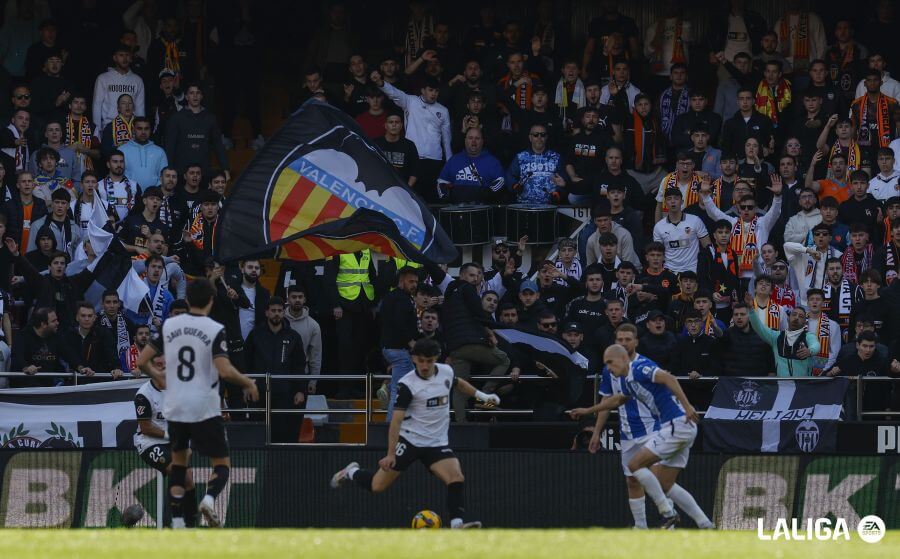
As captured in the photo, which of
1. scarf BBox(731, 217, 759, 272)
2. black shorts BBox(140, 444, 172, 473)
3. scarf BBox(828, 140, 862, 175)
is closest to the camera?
black shorts BBox(140, 444, 172, 473)

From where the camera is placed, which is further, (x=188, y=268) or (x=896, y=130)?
(x=896, y=130)

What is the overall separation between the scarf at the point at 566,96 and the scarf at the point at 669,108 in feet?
3.65

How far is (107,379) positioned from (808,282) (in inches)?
327

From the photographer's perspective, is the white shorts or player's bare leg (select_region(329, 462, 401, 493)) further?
player's bare leg (select_region(329, 462, 401, 493))

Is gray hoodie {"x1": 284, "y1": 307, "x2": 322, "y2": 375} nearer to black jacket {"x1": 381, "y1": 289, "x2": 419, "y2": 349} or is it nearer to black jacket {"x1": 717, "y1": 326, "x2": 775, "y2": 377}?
black jacket {"x1": 381, "y1": 289, "x2": 419, "y2": 349}

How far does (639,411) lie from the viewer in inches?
589

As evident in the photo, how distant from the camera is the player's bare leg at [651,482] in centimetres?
1431

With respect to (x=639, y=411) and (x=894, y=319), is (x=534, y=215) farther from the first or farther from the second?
(x=639, y=411)

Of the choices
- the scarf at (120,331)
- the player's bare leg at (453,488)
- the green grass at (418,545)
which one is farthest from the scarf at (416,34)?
the green grass at (418,545)

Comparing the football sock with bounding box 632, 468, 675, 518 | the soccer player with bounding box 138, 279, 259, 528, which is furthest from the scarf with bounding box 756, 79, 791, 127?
the soccer player with bounding box 138, 279, 259, 528

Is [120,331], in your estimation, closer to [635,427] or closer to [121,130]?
[121,130]

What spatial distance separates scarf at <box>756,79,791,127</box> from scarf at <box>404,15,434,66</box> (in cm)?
493

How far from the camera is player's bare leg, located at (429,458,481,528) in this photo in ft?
47.8

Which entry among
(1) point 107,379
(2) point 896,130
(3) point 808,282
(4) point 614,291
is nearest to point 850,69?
(2) point 896,130
